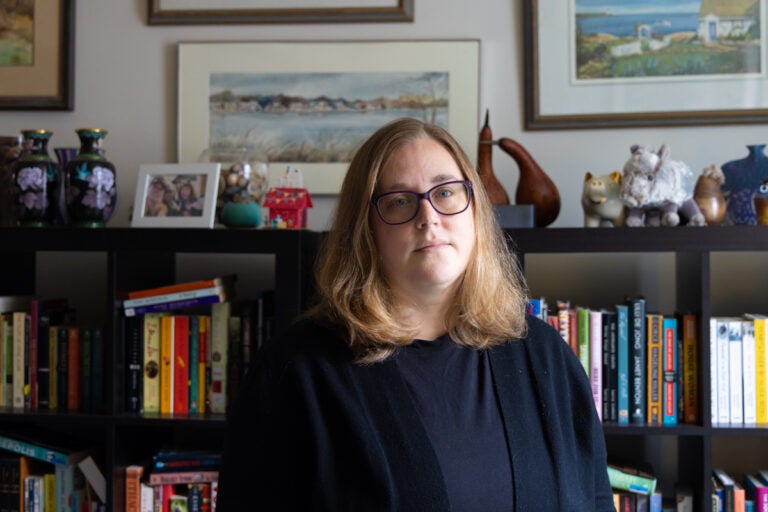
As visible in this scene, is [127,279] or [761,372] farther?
[127,279]

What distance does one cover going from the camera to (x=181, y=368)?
1987 millimetres

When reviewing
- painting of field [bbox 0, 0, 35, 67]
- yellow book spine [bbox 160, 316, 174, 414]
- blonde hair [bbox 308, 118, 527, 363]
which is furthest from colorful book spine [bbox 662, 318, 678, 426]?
painting of field [bbox 0, 0, 35, 67]

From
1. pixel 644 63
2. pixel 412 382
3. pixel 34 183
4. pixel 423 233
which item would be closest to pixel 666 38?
pixel 644 63

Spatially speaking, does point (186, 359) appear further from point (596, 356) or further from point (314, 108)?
point (596, 356)

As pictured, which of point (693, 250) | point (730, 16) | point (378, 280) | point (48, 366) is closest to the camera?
point (378, 280)

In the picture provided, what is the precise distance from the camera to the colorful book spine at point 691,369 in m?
1.89

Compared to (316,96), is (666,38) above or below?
above

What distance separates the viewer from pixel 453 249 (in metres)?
1.27

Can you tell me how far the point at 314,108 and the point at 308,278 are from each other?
0.54m

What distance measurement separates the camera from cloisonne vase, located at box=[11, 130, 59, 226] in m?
2.01

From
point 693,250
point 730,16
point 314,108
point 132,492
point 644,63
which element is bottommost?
point 132,492

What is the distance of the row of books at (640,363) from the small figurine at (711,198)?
229 mm

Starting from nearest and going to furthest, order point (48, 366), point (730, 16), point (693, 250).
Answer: point (693, 250) → point (48, 366) → point (730, 16)

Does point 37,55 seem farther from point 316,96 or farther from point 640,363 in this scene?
point 640,363
